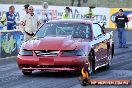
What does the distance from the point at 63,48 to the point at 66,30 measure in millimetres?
1491

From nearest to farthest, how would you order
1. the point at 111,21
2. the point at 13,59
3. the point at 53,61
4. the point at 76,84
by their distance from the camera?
the point at 76,84, the point at 53,61, the point at 13,59, the point at 111,21

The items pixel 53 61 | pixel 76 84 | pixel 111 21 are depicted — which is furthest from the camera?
pixel 111 21

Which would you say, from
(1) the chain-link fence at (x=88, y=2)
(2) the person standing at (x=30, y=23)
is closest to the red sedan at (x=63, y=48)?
(2) the person standing at (x=30, y=23)

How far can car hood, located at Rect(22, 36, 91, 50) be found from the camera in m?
13.3

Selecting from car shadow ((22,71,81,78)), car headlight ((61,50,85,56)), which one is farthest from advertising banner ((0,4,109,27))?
car headlight ((61,50,85,56))

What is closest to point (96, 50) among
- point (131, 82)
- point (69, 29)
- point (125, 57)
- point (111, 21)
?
point (69, 29)

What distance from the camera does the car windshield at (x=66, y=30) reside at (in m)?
14.5

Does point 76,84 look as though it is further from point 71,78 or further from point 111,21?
point 111,21

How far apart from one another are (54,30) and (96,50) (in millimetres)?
1202

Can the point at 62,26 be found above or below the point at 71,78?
above

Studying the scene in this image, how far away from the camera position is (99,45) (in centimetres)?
1468

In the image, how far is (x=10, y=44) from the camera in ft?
65.8

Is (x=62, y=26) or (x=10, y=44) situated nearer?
(x=62, y=26)

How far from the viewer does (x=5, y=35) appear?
19.7 m
